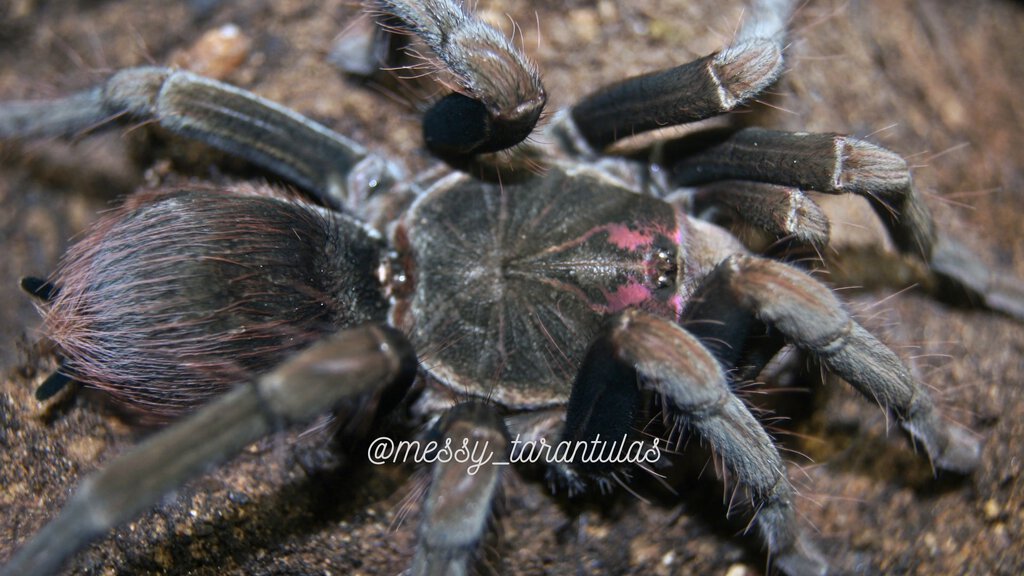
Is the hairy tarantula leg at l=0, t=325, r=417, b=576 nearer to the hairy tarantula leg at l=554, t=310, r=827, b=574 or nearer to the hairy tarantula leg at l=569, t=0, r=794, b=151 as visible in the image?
the hairy tarantula leg at l=554, t=310, r=827, b=574

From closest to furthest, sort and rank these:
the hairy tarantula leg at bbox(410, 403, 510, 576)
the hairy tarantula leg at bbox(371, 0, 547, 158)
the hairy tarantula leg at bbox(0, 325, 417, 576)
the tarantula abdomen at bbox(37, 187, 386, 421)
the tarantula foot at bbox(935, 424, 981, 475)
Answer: the hairy tarantula leg at bbox(0, 325, 417, 576)
the hairy tarantula leg at bbox(410, 403, 510, 576)
the tarantula abdomen at bbox(37, 187, 386, 421)
the hairy tarantula leg at bbox(371, 0, 547, 158)
the tarantula foot at bbox(935, 424, 981, 475)

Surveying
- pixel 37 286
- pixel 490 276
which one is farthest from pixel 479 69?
pixel 37 286

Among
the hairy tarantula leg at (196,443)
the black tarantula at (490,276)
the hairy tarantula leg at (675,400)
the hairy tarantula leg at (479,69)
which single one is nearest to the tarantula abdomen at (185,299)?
the black tarantula at (490,276)

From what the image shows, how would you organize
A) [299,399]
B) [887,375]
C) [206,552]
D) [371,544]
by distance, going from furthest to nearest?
[371,544] < [206,552] < [887,375] < [299,399]

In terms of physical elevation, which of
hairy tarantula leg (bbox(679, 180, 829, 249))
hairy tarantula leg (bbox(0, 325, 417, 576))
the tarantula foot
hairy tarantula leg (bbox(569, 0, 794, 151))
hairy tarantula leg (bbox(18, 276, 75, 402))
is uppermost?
hairy tarantula leg (bbox(569, 0, 794, 151))

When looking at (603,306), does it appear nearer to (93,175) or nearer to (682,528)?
(682,528)

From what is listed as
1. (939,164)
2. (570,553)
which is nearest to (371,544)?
(570,553)

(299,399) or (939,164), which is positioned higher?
(299,399)

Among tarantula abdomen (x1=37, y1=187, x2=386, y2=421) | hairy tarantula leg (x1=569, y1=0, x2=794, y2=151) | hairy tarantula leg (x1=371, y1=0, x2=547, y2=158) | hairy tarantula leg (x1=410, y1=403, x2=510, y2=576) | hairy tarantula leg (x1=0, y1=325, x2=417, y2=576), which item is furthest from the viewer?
hairy tarantula leg (x1=569, y1=0, x2=794, y2=151)

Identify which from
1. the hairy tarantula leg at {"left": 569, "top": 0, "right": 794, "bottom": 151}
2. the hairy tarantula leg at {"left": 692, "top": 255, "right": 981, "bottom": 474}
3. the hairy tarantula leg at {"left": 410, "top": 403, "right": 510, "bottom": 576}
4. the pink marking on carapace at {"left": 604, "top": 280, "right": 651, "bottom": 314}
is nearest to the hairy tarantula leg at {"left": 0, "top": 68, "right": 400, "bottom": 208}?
the hairy tarantula leg at {"left": 569, "top": 0, "right": 794, "bottom": 151}

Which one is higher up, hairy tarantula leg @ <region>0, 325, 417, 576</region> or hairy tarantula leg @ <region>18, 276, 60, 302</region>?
hairy tarantula leg @ <region>0, 325, 417, 576</region>
